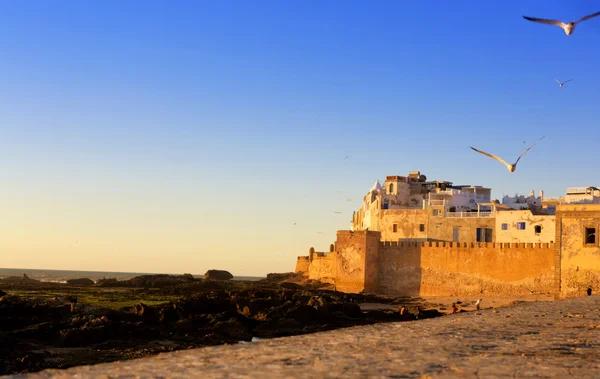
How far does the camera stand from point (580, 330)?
46.2 ft

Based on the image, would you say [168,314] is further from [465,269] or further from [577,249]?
[465,269]

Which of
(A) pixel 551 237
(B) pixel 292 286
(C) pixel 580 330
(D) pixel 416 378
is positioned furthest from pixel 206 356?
(A) pixel 551 237

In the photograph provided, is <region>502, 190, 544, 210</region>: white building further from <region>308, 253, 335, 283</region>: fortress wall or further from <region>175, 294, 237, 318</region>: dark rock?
<region>175, 294, 237, 318</region>: dark rock

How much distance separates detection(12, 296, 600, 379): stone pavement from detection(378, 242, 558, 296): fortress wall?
20.3 meters

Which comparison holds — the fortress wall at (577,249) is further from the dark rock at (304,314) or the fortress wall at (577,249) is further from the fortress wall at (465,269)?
the dark rock at (304,314)

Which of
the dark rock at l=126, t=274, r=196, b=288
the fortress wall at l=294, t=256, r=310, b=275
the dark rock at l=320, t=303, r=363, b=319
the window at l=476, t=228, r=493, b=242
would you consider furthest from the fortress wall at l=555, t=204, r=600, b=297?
Result: the dark rock at l=126, t=274, r=196, b=288

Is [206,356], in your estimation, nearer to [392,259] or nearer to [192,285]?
[392,259]

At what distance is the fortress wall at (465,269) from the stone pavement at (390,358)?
20.3 metres

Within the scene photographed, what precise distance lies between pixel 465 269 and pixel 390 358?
26960mm

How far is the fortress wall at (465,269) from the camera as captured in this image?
3350cm

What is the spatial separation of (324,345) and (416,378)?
135 inches

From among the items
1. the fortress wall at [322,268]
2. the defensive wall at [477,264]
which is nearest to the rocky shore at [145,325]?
the defensive wall at [477,264]

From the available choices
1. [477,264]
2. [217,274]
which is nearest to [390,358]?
[477,264]

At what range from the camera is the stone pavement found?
27.4 ft
